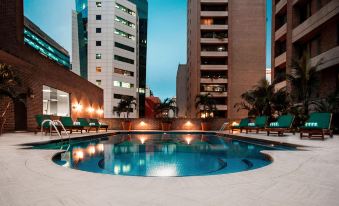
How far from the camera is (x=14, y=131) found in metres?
13.0

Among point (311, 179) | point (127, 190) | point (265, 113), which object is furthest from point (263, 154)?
point (265, 113)

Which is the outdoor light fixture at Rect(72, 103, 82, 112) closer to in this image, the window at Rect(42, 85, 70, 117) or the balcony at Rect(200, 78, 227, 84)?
the window at Rect(42, 85, 70, 117)

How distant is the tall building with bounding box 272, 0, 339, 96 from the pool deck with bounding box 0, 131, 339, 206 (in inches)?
532

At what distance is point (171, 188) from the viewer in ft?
8.79

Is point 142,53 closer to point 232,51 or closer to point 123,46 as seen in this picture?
point 123,46

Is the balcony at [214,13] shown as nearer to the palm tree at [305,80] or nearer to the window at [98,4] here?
the window at [98,4]

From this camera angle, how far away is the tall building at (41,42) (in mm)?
58625

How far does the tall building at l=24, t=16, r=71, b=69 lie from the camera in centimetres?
5862

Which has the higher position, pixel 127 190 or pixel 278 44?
pixel 278 44

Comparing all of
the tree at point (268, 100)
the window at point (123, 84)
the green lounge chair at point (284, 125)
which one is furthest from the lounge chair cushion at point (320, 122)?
the window at point (123, 84)

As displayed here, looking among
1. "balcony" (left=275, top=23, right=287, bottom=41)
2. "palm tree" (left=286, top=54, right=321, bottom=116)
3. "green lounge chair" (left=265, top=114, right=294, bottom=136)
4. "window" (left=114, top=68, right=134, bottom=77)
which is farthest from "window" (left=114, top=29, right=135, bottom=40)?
"green lounge chair" (left=265, top=114, right=294, bottom=136)

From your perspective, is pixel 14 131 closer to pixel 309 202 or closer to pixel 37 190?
pixel 37 190

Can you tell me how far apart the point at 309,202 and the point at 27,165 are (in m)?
4.35

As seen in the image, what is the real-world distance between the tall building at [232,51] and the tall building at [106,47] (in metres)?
16.0
